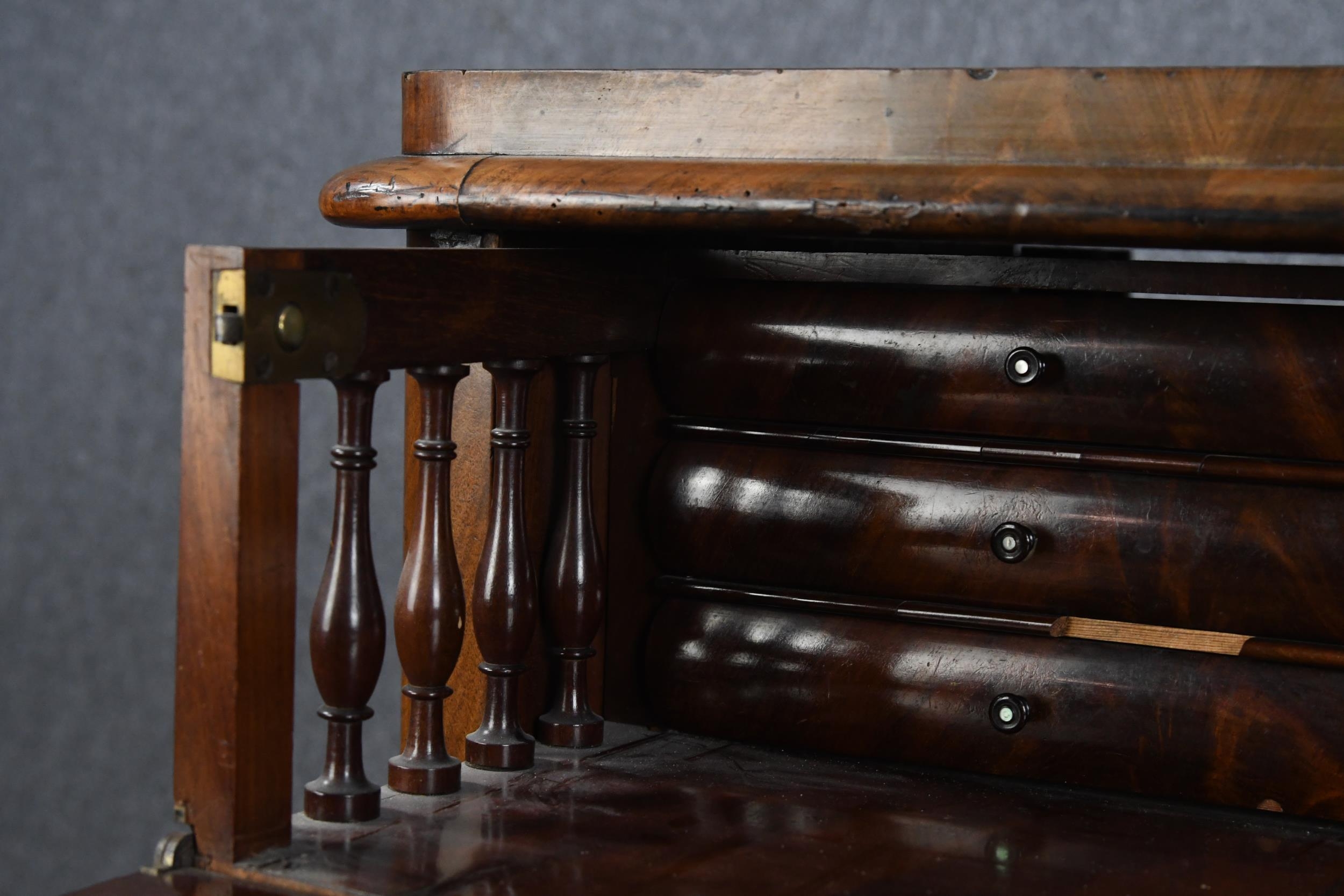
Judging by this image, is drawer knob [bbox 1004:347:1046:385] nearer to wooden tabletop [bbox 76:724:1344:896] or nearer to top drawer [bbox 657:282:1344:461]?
top drawer [bbox 657:282:1344:461]

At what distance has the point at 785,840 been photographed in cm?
153

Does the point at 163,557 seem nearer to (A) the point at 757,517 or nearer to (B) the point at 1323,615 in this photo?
(A) the point at 757,517

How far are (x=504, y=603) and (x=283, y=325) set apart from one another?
0.47 meters

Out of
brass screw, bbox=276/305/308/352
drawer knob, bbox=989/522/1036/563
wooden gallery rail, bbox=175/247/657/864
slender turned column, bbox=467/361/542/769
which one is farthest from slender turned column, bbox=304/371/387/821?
drawer knob, bbox=989/522/1036/563

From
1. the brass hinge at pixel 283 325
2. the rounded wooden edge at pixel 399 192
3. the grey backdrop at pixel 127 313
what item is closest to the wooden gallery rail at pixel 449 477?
the brass hinge at pixel 283 325

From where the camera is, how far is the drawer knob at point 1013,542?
1694mm

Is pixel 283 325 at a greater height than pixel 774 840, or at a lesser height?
greater

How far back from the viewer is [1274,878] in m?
1.47

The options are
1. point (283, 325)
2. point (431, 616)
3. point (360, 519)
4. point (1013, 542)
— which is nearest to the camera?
point (283, 325)

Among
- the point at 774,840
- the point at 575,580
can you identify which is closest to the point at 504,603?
the point at 575,580

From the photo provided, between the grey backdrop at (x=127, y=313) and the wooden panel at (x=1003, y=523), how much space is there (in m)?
1.93

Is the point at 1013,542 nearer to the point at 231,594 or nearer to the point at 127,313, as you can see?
the point at 231,594

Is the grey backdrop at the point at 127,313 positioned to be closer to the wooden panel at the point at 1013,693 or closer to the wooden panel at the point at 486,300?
the wooden panel at the point at 486,300

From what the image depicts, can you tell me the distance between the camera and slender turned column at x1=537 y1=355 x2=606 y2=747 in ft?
5.93
